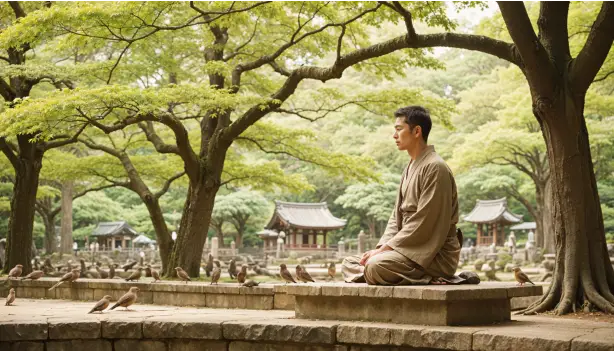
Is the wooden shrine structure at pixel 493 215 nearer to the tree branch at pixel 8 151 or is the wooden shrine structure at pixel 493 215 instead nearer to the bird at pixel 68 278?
the tree branch at pixel 8 151

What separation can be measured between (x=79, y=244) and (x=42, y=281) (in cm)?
4750

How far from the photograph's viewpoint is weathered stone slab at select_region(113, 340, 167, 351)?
22.2 feet

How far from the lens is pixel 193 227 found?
53.7 ft

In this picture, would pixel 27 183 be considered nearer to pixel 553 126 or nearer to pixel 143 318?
pixel 143 318

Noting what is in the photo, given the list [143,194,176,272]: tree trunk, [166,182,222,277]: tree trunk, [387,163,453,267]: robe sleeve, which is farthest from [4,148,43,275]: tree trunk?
[387,163,453,267]: robe sleeve

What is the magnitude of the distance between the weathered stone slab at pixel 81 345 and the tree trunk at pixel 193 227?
949cm

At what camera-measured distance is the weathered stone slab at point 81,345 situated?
681 cm

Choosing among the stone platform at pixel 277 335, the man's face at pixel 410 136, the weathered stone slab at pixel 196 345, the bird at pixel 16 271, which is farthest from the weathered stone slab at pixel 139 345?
the bird at pixel 16 271

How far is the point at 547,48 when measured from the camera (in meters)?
9.16

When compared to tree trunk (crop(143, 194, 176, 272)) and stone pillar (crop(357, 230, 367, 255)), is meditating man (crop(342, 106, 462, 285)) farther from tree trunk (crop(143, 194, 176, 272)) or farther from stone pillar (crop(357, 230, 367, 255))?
stone pillar (crop(357, 230, 367, 255))

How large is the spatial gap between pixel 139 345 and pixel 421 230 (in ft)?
9.59

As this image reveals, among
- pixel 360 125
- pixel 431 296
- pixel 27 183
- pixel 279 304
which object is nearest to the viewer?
pixel 431 296

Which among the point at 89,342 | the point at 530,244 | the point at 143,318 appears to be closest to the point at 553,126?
the point at 143,318

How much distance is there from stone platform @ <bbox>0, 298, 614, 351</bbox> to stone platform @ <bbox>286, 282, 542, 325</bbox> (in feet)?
0.52
